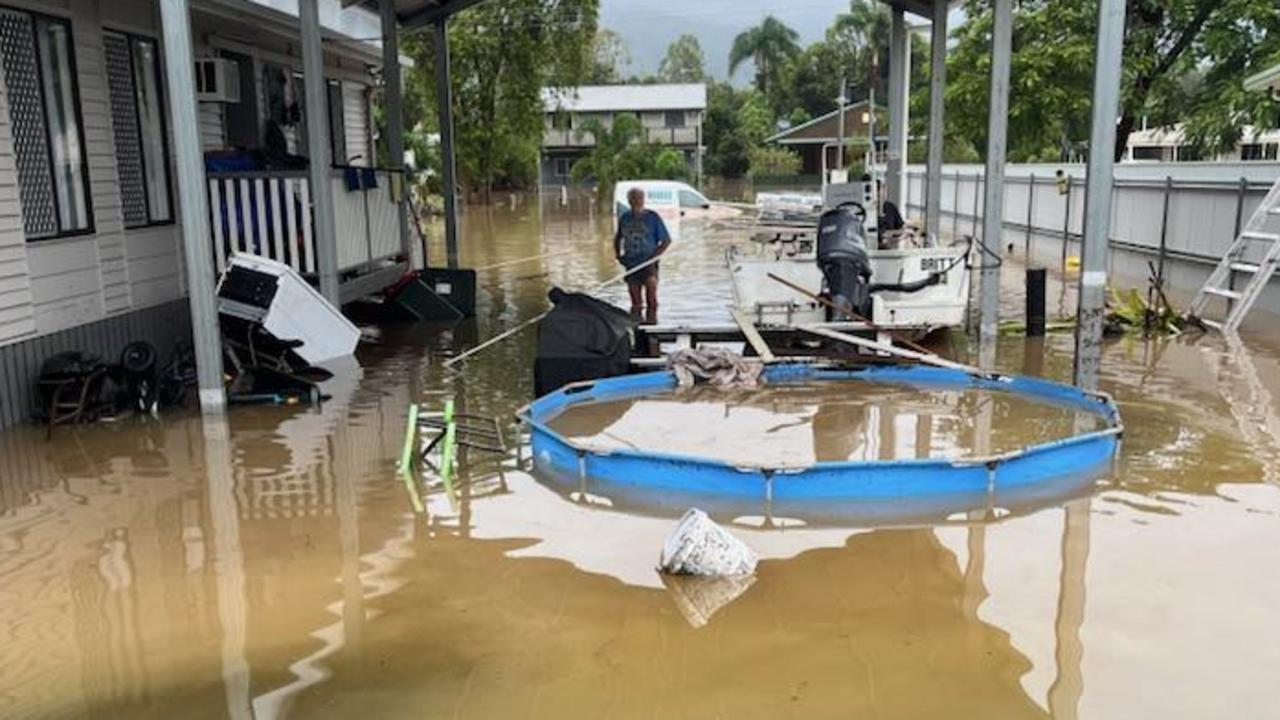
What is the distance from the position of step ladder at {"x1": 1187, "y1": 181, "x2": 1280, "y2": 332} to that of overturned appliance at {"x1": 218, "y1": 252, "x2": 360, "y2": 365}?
30.9 ft

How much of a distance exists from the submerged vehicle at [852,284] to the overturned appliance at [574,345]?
244cm

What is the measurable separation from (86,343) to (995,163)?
8.52m

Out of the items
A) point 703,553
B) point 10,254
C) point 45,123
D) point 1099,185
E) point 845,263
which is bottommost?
point 703,553

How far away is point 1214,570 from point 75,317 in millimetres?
8511

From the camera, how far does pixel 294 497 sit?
6.43m

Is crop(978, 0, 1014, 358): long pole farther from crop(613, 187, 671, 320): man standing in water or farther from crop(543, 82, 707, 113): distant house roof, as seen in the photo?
crop(543, 82, 707, 113): distant house roof

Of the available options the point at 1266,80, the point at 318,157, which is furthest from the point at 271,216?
the point at 1266,80

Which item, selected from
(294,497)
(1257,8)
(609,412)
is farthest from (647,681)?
(1257,8)

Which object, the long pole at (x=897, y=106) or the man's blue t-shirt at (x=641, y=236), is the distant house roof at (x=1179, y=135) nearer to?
the long pole at (x=897, y=106)

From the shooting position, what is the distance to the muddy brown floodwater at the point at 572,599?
3.97 metres

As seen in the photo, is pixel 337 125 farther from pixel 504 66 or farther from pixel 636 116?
pixel 636 116

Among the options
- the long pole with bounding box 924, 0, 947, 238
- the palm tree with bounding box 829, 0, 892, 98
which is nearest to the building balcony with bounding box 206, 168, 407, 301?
the long pole with bounding box 924, 0, 947, 238

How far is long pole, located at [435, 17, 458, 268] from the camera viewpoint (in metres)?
16.4

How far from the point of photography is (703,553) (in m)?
5.00
